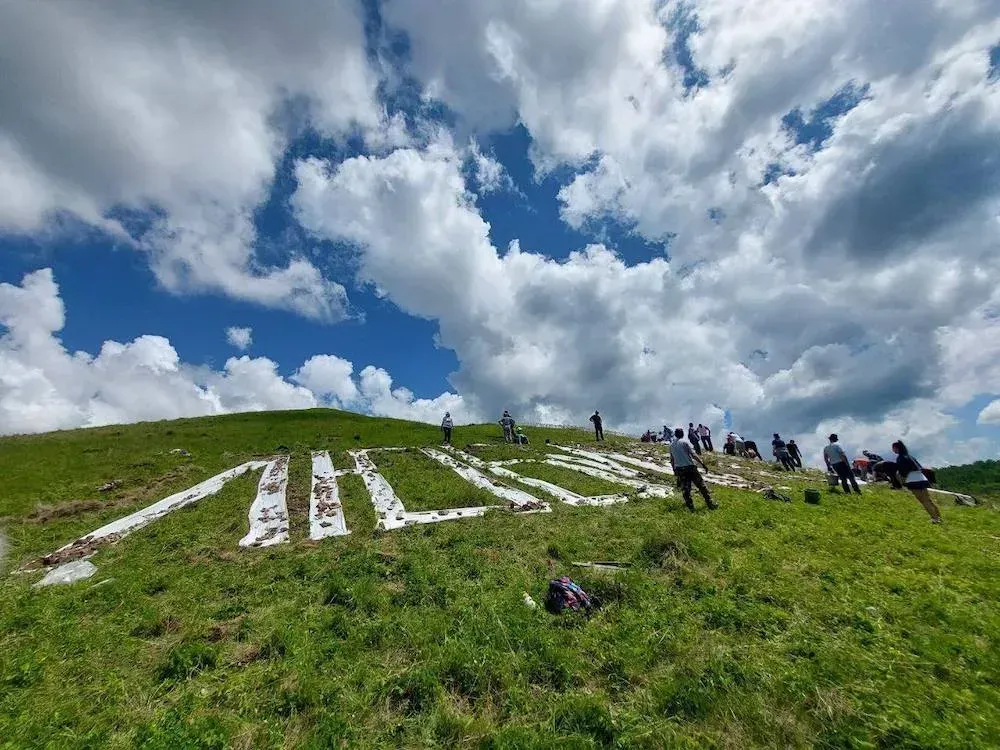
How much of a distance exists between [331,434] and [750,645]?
49678mm

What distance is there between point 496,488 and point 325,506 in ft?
31.3

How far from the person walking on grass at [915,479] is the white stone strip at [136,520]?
102 feet

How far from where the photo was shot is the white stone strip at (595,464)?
109ft

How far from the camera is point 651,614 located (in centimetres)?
1020

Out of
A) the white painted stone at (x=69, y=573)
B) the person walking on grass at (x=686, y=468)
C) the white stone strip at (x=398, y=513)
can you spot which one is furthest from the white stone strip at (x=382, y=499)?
the person walking on grass at (x=686, y=468)

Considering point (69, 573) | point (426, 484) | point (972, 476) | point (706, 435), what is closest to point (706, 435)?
point (706, 435)

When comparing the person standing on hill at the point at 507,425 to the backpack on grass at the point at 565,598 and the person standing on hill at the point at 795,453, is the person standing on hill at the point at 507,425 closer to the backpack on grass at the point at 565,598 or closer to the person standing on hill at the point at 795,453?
the person standing on hill at the point at 795,453

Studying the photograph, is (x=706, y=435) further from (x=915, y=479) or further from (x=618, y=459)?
(x=915, y=479)

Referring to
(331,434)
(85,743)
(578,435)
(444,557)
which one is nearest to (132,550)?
(444,557)

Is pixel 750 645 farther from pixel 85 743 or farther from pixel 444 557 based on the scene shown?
pixel 85 743

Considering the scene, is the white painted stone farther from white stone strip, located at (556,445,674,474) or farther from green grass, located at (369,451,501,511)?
white stone strip, located at (556,445,674,474)

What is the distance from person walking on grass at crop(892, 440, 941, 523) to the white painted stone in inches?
1152

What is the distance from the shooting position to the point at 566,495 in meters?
25.7

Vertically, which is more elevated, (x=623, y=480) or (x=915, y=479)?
(x=623, y=480)
